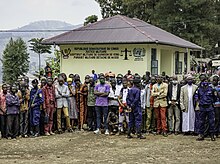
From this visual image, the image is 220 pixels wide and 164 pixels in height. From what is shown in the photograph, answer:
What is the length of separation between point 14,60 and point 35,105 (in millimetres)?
36324

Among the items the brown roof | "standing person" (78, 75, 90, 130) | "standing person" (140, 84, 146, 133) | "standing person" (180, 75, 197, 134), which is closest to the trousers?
"standing person" (140, 84, 146, 133)

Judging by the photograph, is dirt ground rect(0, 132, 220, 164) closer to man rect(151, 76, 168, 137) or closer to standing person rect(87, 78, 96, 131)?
man rect(151, 76, 168, 137)

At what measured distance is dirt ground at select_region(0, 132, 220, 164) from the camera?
34.6 feet

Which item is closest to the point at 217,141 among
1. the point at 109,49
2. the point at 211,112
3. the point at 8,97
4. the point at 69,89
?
the point at 211,112

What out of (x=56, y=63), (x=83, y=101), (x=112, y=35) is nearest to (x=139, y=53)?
(x=112, y=35)

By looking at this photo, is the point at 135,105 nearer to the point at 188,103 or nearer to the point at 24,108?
the point at 188,103

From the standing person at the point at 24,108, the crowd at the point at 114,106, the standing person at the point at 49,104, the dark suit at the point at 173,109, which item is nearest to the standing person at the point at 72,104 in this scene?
the crowd at the point at 114,106

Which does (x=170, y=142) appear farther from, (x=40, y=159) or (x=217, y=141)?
(x=40, y=159)

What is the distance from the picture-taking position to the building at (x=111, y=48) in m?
24.8

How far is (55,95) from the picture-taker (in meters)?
14.5

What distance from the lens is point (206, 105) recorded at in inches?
512

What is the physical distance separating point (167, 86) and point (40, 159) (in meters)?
5.11

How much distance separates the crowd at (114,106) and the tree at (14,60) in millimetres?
33851

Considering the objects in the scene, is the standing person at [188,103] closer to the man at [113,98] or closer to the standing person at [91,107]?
the man at [113,98]
